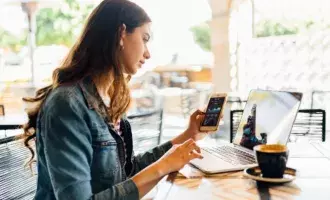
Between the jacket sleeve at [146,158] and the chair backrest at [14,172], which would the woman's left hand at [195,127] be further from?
the chair backrest at [14,172]

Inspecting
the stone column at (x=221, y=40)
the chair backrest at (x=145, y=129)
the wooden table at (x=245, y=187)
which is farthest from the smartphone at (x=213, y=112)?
the stone column at (x=221, y=40)

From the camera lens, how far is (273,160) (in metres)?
1.11

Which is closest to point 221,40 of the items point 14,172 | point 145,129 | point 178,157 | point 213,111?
point 145,129

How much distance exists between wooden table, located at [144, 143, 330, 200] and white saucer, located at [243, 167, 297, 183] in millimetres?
16

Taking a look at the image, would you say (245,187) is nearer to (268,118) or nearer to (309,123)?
(268,118)

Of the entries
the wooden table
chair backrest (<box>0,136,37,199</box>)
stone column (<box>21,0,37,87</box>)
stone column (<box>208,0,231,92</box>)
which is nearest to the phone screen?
the wooden table

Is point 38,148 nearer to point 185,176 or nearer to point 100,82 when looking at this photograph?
point 100,82

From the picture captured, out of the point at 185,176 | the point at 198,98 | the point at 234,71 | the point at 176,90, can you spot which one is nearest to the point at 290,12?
the point at 234,71

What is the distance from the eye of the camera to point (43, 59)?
680 cm

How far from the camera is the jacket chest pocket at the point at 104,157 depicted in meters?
1.15

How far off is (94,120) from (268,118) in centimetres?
66

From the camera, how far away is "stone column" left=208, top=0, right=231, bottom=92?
A: 4.57 metres

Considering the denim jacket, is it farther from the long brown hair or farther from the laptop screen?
the laptop screen

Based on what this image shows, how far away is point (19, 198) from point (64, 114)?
1.13 m
